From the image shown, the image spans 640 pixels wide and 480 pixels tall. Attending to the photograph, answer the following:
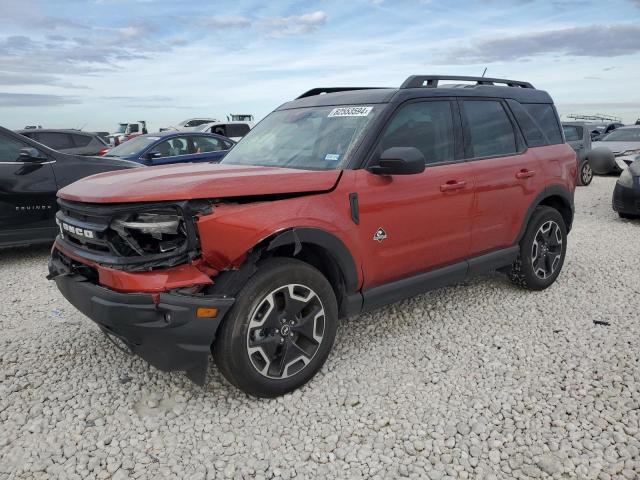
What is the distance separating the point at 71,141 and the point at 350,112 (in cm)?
1044

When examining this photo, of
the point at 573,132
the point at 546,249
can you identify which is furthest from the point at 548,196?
the point at 573,132

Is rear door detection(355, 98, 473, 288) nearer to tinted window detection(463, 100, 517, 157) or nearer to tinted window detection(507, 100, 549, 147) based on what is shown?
tinted window detection(463, 100, 517, 157)

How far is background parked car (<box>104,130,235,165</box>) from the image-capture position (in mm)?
9609

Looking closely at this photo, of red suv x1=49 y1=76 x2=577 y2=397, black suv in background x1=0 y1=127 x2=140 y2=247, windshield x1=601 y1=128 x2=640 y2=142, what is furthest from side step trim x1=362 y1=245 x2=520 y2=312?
windshield x1=601 y1=128 x2=640 y2=142

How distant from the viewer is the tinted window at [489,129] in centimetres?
407

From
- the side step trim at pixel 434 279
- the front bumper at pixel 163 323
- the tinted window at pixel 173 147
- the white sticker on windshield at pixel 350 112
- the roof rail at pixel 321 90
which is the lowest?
the side step trim at pixel 434 279

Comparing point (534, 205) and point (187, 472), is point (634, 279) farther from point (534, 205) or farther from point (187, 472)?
point (187, 472)

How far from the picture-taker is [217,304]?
2637 millimetres

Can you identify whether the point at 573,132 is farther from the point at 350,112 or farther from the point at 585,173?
the point at 350,112

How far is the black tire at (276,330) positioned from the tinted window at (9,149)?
460 cm

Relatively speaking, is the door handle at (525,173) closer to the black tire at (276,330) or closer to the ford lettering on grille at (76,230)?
the black tire at (276,330)

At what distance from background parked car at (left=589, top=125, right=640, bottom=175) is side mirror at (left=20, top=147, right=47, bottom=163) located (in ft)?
39.7

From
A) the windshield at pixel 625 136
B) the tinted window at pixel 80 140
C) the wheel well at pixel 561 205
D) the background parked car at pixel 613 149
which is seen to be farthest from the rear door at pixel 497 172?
the windshield at pixel 625 136

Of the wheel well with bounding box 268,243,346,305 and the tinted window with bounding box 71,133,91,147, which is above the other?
the tinted window with bounding box 71,133,91,147
